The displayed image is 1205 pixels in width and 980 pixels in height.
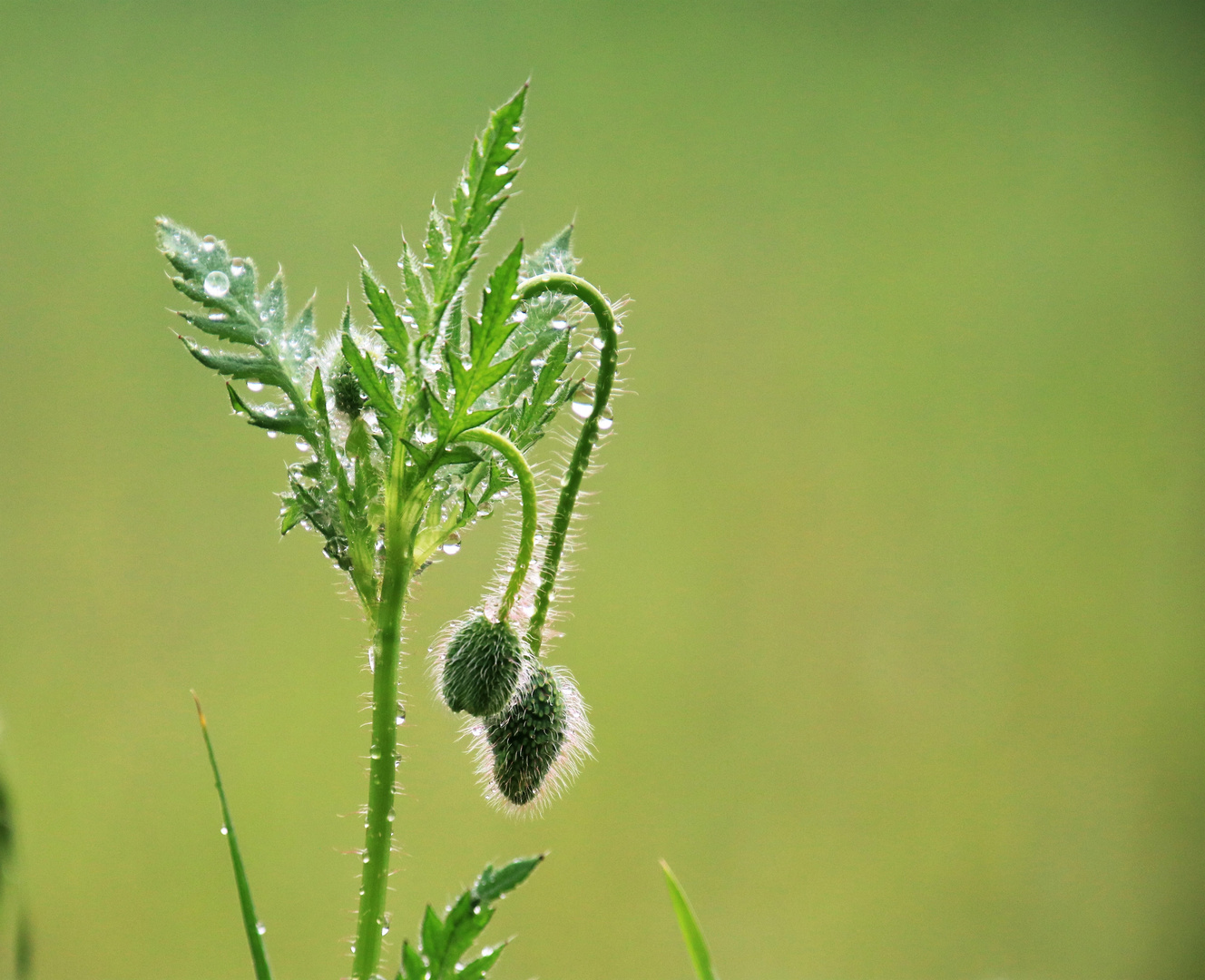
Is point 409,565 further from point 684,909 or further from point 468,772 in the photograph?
point 468,772

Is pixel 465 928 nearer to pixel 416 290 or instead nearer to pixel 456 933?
pixel 456 933

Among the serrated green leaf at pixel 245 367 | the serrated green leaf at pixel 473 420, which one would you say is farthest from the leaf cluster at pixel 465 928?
the serrated green leaf at pixel 245 367

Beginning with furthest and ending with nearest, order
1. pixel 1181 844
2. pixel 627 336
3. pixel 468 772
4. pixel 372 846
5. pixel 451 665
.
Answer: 1. pixel 1181 844
2. pixel 627 336
3. pixel 468 772
4. pixel 451 665
5. pixel 372 846

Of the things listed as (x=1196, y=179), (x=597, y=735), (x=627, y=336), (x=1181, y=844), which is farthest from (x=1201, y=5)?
(x=597, y=735)

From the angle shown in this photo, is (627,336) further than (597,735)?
Yes

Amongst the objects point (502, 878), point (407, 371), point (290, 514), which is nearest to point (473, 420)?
point (407, 371)

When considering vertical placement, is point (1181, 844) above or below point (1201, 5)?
below
